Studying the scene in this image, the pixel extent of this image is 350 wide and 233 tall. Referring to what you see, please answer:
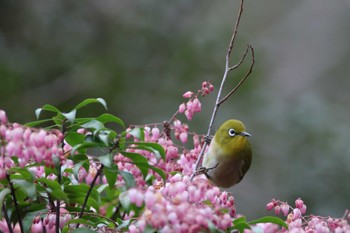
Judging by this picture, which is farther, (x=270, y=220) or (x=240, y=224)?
(x=270, y=220)

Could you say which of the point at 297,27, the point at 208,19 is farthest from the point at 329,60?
the point at 208,19

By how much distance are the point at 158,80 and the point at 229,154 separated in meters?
3.18

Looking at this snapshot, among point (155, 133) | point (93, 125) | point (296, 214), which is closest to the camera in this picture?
point (93, 125)

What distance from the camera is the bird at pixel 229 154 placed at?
10.5 feet

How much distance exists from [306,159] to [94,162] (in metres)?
3.48

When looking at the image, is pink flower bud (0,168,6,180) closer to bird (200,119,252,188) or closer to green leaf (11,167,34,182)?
green leaf (11,167,34,182)

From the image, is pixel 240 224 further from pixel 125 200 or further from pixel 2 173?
pixel 2 173

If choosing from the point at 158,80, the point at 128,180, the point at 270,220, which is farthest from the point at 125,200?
the point at 158,80

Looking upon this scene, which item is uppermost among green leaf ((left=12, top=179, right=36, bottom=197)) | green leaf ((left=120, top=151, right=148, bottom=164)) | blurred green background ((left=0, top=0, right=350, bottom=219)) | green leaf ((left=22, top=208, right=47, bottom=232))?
blurred green background ((left=0, top=0, right=350, bottom=219))

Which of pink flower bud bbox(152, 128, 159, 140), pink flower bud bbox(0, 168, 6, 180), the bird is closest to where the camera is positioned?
pink flower bud bbox(0, 168, 6, 180)

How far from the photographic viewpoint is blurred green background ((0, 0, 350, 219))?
556cm

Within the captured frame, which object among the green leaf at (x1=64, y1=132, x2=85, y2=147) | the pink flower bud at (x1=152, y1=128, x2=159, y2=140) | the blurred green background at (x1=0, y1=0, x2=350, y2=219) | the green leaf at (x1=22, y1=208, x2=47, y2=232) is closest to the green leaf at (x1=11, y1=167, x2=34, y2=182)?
the green leaf at (x1=22, y1=208, x2=47, y2=232)

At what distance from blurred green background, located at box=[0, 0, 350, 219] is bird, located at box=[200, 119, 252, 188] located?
2.19 meters

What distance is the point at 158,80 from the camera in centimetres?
629
